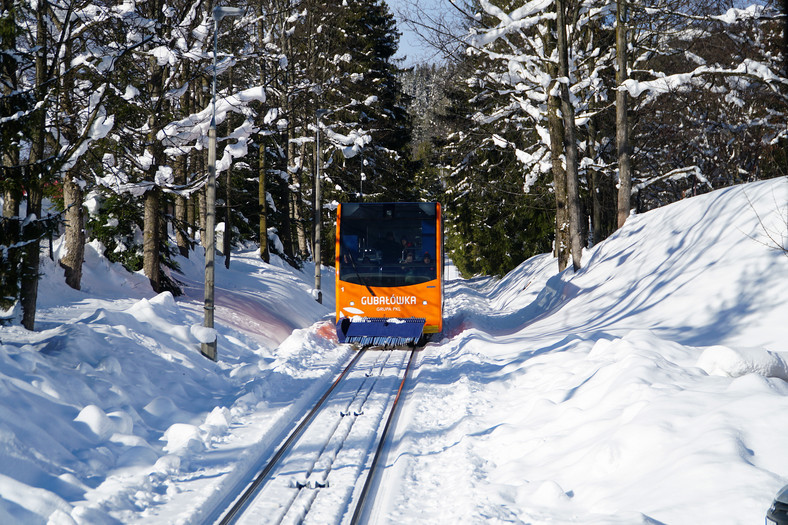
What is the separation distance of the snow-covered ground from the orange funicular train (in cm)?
130

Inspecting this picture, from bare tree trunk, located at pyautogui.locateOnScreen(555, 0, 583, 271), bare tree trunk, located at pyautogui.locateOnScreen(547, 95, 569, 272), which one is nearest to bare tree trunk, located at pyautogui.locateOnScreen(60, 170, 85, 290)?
bare tree trunk, located at pyautogui.locateOnScreen(555, 0, 583, 271)

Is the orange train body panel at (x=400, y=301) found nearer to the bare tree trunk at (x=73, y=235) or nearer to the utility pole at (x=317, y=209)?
the bare tree trunk at (x=73, y=235)

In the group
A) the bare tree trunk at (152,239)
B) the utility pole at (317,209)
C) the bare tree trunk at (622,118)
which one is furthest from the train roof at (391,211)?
the utility pole at (317,209)

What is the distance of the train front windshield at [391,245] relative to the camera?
16109 millimetres

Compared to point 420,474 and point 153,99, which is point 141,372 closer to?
point 420,474

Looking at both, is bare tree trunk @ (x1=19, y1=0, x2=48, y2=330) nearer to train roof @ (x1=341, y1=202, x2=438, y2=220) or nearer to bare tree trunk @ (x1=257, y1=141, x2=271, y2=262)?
train roof @ (x1=341, y1=202, x2=438, y2=220)

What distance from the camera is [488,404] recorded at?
9.48m

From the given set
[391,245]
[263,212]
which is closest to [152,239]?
[391,245]

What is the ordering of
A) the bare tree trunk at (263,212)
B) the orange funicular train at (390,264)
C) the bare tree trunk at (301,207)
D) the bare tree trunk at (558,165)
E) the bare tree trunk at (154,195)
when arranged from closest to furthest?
the bare tree trunk at (154,195) → the orange funicular train at (390,264) → the bare tree trunk at (558,165) → the bare tree trunk at (263,212) → the bare tree trunk at (301,207)

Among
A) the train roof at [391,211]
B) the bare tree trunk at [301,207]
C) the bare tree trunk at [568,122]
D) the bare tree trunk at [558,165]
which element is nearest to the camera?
the train roof at [391,211]

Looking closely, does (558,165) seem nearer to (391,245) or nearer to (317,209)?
(391,245)

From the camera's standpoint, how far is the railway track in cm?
584

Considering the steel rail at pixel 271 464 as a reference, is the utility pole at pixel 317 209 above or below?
above

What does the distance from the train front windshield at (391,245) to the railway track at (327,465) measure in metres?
5.22
